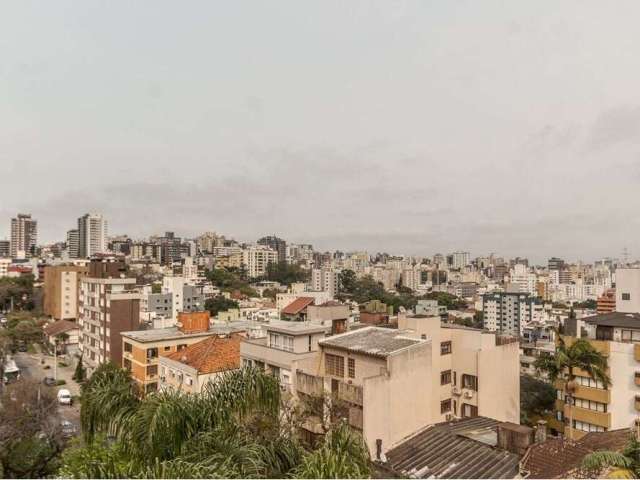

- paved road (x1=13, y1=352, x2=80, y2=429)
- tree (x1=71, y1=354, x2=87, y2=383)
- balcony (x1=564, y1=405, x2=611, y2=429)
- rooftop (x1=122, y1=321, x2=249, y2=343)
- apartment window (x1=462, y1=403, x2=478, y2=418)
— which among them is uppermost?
rooftop (x1=122, y1=321, x2=249, y2=343)

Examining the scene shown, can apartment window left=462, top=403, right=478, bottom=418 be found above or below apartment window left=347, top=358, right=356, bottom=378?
below

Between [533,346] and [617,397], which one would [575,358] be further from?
[533,346]

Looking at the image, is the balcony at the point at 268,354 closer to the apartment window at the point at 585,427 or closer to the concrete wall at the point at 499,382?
the concrete wall at the point at 499,382

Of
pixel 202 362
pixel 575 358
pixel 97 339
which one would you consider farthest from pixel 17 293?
pixel 575 358

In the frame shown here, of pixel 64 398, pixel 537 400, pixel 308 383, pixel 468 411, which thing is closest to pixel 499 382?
pixel 468 411

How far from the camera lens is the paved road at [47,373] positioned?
3770cm

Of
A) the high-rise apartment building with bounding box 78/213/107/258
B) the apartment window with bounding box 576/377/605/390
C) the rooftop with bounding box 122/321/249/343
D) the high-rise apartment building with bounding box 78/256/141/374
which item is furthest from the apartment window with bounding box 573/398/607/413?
the high-rise apartment building with bounding box 78/213/107/258

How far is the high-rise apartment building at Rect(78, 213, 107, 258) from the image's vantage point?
165125 mm

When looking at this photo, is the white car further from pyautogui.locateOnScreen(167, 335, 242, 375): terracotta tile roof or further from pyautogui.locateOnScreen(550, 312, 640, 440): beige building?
pyautogui.locateOnScreen(550, 312, 640, 440): beige building

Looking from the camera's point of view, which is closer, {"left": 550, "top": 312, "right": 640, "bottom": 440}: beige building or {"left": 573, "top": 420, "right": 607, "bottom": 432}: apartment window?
{"left": 550, "top": 312, "right": 640, "bottom": 440}: beige building

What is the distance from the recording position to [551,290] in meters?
162

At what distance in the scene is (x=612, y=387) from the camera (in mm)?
26609

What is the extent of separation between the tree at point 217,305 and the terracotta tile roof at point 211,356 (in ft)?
148

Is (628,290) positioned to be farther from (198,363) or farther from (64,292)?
(64,292)
